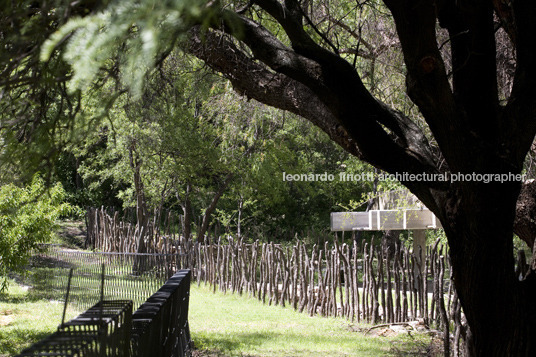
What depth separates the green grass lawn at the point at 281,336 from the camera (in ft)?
24.1

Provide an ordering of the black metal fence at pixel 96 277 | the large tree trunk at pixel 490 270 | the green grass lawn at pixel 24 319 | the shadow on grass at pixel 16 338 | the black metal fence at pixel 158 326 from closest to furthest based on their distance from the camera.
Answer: the black metal fence at pixel 158 326 < the large tree trunk at pixel 490 270 < the shadow on grass at pixel 16 338 < the green grass lawn at pixel 24 319 < the black metal fence at pixel 96 277

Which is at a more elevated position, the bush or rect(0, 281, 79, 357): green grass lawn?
the bush

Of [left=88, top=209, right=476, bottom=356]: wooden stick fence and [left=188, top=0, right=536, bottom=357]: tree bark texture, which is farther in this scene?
[left=88, top=209, right=476, bottom=356]: wooden stick fence

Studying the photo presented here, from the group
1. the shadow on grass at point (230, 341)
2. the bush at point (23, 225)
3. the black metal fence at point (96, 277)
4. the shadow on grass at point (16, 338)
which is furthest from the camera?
the bush at point (23, 225)

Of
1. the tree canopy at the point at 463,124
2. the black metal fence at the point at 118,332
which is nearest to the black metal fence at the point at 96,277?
the black metal fence at the point at 118,332

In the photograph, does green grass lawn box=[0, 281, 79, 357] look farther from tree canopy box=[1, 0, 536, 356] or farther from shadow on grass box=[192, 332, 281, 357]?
tree canopy box=[1, 0, 536, 356]

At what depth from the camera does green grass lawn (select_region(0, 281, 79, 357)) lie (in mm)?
7327

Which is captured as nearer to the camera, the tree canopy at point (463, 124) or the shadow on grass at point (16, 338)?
the tree canopy at point (463, 124)

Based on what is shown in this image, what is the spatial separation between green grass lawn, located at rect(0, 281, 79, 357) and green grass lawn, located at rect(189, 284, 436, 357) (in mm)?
1974

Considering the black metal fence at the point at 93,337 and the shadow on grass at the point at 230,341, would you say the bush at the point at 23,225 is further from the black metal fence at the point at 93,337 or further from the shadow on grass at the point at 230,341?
the black metal fence at the point at 93,337

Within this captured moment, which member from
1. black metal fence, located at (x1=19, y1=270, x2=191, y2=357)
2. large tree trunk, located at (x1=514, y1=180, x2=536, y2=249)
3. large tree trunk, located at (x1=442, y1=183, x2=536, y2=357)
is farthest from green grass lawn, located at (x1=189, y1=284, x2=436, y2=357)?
large tree trunk, located at (x1=442, y1=183, x2=536, y2=357)

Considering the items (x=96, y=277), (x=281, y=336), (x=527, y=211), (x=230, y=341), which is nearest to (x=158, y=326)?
(x=527, y=211)

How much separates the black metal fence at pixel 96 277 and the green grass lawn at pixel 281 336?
93 centimetres

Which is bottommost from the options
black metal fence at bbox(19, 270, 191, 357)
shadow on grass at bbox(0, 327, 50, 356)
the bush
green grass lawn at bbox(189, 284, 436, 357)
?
green grass lawn at bbox(189, 284, 436, 357)
